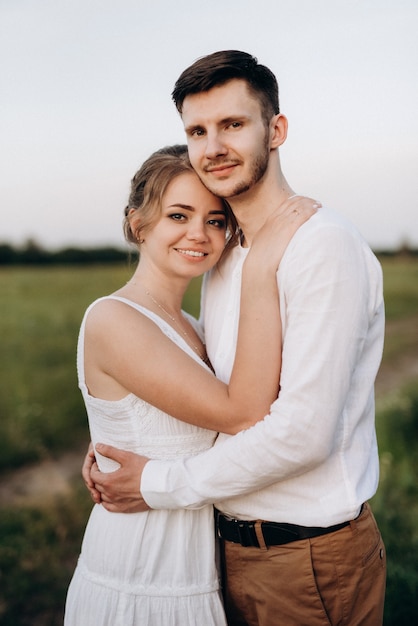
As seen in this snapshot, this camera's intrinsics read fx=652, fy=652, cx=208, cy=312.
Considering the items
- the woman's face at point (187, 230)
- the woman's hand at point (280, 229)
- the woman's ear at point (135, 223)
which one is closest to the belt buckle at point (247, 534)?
the woman's hand at point (280, 229)

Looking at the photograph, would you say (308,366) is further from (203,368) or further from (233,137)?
(233,137)

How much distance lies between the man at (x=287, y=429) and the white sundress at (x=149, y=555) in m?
0.08

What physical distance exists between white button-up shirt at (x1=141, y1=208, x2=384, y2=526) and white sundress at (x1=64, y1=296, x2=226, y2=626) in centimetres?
13

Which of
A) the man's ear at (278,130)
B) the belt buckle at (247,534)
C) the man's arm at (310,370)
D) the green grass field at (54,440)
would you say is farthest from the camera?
the green grass field at (54,440)

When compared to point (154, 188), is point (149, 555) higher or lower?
lower

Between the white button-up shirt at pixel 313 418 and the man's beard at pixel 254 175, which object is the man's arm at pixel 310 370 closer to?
the white button-up shirt at pixel 313 418

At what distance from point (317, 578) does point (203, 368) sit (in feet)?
2.88

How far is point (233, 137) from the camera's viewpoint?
2.56 meters

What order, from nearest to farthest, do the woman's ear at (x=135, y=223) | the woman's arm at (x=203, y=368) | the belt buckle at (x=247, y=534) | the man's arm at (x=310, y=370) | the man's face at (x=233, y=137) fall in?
the man's arm at (x=310, y=370)
the woman's arm at (x=203, y=368)
the belt buckle at (x=247, y=534)
the man's face at (x=233, y=137)
the woman's ear at (x=135, y=223)

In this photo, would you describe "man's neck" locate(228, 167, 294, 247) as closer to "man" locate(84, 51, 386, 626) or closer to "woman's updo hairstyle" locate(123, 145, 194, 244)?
"man" locate(84, 51, 386, 626)

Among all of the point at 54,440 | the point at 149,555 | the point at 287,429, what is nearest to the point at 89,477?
the point at 149,555

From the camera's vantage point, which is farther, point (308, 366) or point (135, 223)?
point (135, 223)

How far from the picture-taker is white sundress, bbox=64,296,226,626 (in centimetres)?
247

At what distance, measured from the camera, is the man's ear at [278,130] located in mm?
2660
